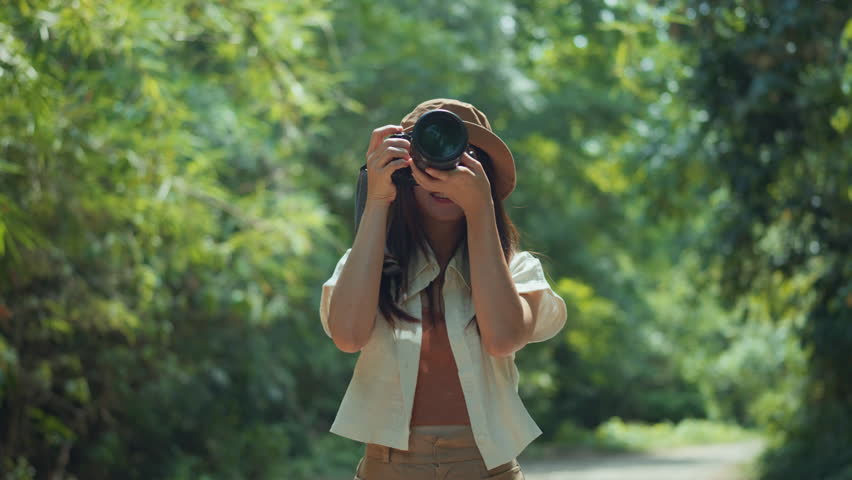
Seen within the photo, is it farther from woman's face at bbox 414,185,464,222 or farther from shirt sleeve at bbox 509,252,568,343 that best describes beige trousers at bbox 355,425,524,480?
woman's face at bbox 414,185,464,222

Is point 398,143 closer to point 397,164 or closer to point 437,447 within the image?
point 397,164

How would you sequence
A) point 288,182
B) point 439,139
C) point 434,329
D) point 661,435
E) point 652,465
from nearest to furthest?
1. point 439,139
2. point 434,329
3. point 288,182
4. point 652,465
5. point 661,435

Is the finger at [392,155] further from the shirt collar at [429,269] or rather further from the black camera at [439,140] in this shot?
the shirt collar at [429,269]

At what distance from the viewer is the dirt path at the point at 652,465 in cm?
1159

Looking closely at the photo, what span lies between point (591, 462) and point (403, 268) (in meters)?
12.5

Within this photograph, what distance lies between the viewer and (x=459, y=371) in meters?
1.93

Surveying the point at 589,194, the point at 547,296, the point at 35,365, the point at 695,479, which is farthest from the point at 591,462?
the point at 547,296

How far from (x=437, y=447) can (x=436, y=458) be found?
2 cm

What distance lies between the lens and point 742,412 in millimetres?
23828

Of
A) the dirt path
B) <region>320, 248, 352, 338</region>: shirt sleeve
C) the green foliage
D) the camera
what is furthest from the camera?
the green foliage

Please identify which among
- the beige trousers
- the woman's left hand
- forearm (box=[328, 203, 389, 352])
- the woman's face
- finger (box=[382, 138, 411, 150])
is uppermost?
finger (box=[382, 138, 411, 150])

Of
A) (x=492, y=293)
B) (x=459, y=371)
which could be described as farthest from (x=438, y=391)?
(x=492, y=293)

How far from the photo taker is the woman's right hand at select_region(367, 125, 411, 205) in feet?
6.35

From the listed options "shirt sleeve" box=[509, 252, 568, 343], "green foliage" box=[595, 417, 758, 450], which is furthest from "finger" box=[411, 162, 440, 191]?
"green foliage" box=[595, 417, 758, 450]
